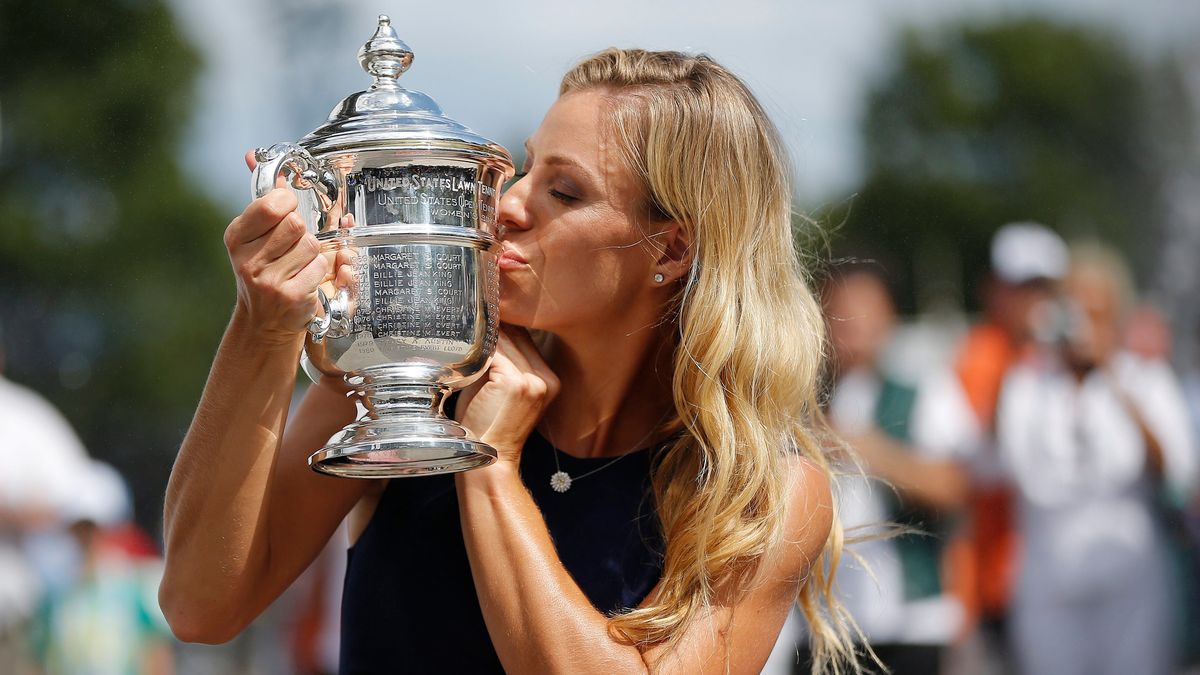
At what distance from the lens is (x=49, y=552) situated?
17.8 feet

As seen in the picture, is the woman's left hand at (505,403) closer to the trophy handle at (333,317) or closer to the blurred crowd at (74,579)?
the trophy handle at (333,317)

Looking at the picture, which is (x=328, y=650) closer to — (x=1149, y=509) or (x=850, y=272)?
(x=850, y=272)

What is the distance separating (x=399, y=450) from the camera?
1.79m

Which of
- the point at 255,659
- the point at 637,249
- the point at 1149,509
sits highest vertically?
the point at 637,249

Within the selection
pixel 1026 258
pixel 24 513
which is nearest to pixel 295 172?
pixel 1026 258

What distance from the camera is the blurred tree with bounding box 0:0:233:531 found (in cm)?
693

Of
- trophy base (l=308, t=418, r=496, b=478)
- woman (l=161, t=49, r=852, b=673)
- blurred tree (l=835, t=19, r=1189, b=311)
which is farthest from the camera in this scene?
blurred tree (l=835, t=19, r=1189, b=311)

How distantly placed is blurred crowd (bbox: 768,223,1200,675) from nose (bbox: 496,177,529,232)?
2.64m

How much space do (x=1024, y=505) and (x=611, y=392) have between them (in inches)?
109

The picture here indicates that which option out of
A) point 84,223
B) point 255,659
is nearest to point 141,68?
point 84,223

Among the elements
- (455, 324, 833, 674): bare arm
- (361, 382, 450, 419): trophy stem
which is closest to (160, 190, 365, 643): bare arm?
(361, 382, 450, 419): trophy stem

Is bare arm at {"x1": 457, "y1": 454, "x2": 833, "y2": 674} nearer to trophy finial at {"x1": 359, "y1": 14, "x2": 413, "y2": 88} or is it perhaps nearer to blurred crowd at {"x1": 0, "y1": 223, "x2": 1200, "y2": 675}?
trophy finial at {"x1": 359, "y1": 14, "x2": 413, "y2": 88}

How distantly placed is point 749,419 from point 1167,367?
3439 mm

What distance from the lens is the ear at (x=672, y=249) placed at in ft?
6.98
